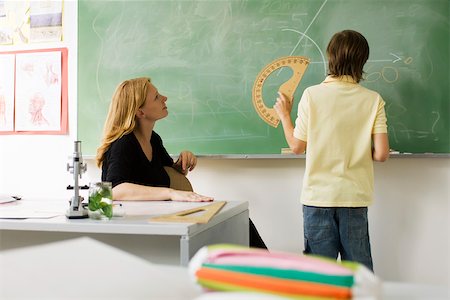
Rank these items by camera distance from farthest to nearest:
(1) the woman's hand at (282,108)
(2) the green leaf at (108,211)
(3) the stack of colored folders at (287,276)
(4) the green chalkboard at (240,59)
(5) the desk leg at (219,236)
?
(4) the green chalkboard at (240,59) → (1) the woman's hand at (282,108) → (2) the green leaf at (108,211) → (5) the desk leg at (219,236) → (3) the stack of colored folders at (287,276)

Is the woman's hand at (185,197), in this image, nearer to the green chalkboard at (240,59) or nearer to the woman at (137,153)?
the woman at (137,153)

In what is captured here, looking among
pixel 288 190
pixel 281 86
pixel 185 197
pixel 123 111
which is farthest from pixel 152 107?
pixel 288 190

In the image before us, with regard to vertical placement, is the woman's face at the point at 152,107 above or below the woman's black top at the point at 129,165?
above

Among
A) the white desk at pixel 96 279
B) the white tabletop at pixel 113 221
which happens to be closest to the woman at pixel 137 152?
the white tabletop at pixel 113 221

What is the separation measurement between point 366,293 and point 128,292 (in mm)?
265

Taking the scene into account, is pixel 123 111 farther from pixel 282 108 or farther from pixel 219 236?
pixel 219 236

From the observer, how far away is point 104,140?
2326 millimetres

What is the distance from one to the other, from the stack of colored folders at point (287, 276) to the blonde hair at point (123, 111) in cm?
177

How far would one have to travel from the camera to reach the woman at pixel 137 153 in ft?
7.02

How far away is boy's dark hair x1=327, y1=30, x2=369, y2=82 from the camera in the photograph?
2.06 metres

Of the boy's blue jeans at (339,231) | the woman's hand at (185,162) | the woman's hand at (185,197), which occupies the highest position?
the woman's hand at (185,162)

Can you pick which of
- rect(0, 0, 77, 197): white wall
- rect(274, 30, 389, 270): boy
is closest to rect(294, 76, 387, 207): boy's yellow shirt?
rect(274, 30, 389, 270): boy

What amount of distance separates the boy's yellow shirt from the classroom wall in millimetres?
718

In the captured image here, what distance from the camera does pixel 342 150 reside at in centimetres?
203
